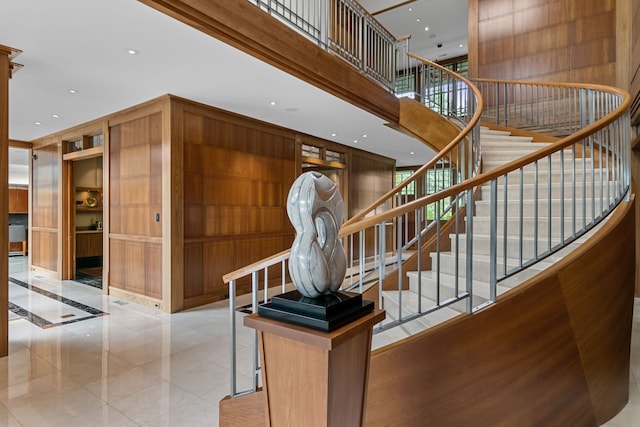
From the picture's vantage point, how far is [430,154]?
29.0ft

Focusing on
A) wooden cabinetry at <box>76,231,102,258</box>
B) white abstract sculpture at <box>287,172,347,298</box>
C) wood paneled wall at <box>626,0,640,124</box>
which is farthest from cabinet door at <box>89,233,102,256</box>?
wood paneled wall at <box>626,0,640,124</box>

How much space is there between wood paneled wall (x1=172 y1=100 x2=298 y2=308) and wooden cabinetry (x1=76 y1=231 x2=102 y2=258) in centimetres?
444

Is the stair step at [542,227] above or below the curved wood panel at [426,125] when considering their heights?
below

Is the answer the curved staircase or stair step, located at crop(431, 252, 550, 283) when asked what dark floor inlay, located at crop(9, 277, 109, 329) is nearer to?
the curved staircase

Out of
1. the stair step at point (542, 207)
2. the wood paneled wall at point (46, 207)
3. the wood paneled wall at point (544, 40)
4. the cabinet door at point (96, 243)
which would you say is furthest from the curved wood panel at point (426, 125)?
the cabinet door at point (96, 243)

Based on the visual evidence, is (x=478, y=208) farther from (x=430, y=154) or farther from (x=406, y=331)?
(x=430, y=154)

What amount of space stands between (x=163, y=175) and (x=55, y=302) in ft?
8.39

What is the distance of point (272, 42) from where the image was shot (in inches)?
135

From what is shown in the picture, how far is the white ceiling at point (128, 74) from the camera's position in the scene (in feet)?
9.26

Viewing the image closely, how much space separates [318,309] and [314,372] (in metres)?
0.21

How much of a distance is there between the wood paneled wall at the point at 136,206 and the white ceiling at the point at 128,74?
1.46ft

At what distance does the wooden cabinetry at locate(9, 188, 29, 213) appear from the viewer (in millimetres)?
12000

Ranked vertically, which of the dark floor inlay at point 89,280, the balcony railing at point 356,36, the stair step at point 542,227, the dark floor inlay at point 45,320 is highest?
the balcony railing at point 356,36

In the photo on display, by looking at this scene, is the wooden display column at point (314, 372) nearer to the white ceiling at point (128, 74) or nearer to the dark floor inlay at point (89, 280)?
the white ceiling at point (128, 74)
